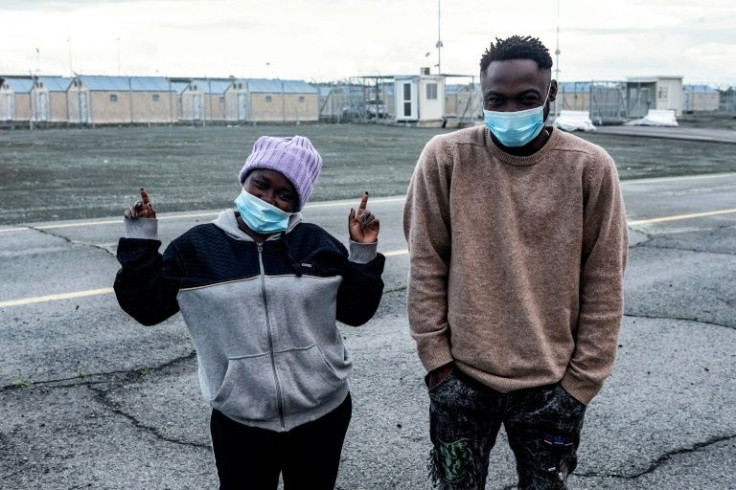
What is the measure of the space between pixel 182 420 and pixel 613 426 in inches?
83.4

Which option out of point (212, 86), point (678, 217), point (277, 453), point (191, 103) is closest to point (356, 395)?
point (277, 453)

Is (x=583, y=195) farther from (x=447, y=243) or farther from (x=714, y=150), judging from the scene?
(x=714, y=150)

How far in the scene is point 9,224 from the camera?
10500 mm

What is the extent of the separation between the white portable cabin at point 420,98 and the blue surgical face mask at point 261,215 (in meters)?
39.4

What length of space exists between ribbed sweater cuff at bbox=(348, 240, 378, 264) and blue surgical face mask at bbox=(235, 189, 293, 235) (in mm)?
210

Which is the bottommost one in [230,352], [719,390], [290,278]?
[719,390]

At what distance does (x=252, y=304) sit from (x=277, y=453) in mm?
437

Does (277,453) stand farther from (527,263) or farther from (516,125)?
(516,125)

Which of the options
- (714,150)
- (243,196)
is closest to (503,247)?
(243,196)

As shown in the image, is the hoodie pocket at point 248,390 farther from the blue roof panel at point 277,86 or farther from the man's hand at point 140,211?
the blue roof panel at point 277,86

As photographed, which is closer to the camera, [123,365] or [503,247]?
[503,247]

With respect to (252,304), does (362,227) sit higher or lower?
higher

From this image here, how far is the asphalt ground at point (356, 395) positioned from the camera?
376 centimetres

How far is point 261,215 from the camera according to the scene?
8.20 ft
